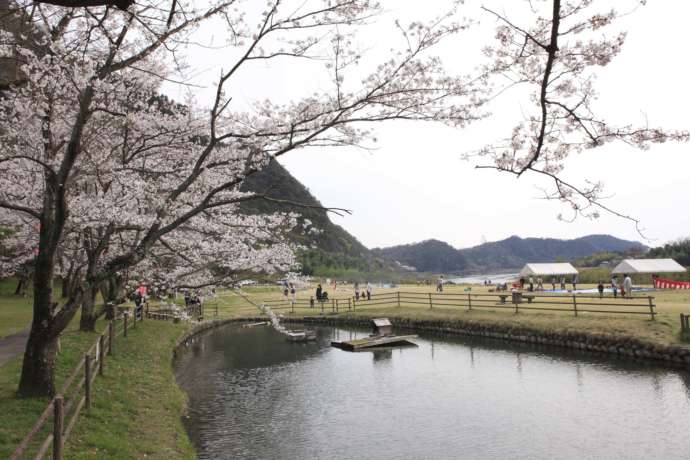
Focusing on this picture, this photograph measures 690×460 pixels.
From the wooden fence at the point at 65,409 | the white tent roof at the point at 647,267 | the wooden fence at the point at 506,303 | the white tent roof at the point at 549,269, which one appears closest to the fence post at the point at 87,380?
the wooden fence at the point at 65,409

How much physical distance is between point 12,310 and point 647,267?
43.1 metres

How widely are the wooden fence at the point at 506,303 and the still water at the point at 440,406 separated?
13.0ft

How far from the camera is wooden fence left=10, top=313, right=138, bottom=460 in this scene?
17.3 ft

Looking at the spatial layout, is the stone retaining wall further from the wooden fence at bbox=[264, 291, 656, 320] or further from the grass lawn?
the wooden fence at bbox=[264, 291, 656, 320]

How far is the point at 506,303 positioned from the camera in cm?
2989

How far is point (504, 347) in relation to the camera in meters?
21.9

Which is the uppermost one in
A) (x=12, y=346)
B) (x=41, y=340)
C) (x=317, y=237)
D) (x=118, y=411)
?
(x=317, y=237)

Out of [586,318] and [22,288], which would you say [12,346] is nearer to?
[586,318]

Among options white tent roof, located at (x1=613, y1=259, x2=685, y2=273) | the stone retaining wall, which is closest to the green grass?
the stone retaining wall

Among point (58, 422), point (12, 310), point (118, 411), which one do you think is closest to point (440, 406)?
point (118, 411)

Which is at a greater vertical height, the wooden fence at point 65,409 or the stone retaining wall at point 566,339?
the wooden fence at point 65,409

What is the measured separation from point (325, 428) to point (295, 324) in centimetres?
2437

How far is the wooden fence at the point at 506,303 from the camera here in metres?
22.3

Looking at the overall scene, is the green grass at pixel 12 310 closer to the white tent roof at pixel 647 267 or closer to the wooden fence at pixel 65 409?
the wooden fence at pixel 65 409
